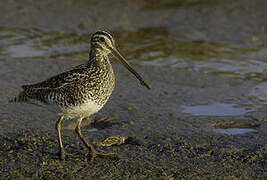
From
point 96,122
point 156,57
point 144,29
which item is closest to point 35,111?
point 96,122

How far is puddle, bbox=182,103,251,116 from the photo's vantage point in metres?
7.46

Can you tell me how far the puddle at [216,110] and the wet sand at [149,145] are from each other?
170mm

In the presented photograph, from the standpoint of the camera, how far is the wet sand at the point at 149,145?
550 centimetres

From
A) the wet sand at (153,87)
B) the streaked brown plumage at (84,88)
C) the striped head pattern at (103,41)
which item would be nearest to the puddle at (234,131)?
the wet sand at (153,87)

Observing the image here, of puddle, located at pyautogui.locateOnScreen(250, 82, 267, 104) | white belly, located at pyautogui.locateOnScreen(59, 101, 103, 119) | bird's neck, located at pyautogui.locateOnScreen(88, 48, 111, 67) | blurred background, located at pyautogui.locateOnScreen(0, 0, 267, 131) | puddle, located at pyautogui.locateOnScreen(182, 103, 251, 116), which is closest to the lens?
white belly, located at pyautogui.locateOnScreen(59, 101, 103, 119)

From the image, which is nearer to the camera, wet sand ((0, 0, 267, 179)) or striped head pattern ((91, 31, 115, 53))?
wet sand ((0, 0, 267, 179))

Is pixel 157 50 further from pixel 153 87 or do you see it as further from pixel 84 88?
pixel 84 88

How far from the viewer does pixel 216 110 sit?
763 centimetres

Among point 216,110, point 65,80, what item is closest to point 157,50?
point 216,110

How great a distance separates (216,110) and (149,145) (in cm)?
179

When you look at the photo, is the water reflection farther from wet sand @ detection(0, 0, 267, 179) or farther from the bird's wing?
the bird's wing

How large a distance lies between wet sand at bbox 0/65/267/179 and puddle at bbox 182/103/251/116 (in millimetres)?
170

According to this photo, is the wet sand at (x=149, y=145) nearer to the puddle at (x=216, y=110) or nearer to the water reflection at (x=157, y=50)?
the puddle at (x=216, y=110)

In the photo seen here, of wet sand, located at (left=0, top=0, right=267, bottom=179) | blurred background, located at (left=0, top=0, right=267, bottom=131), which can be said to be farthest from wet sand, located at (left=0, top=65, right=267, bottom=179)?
blurred background, located at (left=0, top=0, right=267, bottom=131)
